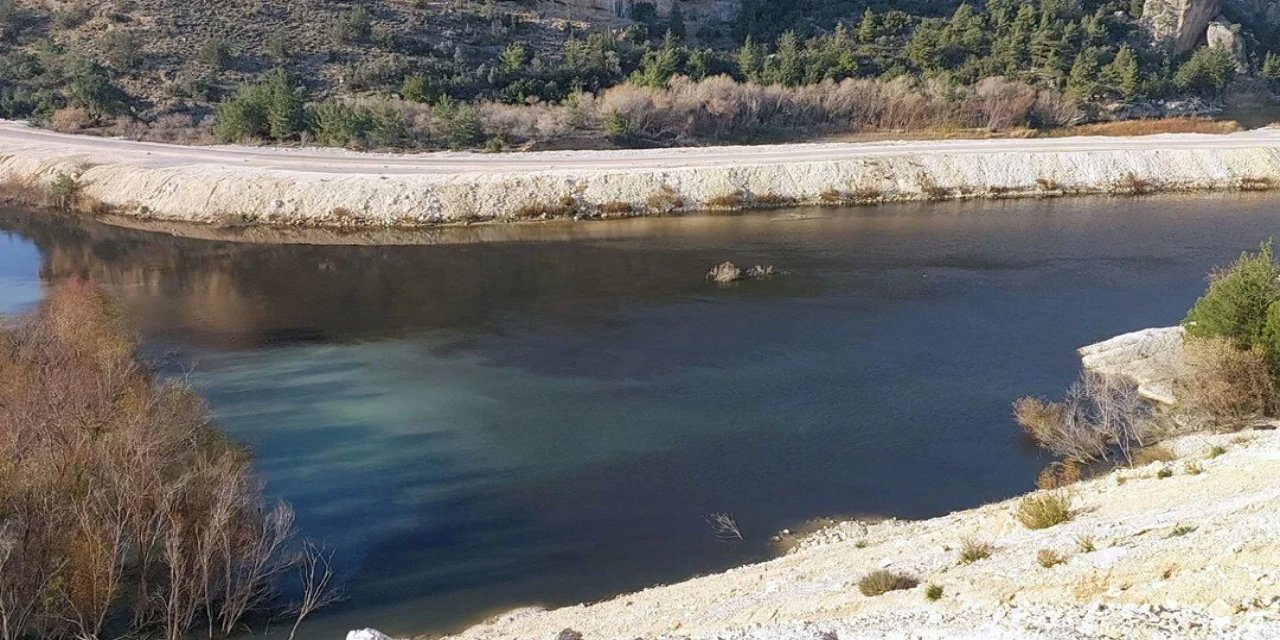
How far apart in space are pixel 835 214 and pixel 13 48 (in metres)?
73.8

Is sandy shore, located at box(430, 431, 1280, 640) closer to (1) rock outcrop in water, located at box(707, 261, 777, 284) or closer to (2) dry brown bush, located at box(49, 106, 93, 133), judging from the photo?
(1) rock outcrop in water, located at box(707, 261, 777, 284)

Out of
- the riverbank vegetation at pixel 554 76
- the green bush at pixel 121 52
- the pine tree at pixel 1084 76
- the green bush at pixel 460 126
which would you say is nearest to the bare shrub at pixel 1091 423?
the riverbank vegetation at pixel 554 76

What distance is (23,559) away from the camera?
17062 mm

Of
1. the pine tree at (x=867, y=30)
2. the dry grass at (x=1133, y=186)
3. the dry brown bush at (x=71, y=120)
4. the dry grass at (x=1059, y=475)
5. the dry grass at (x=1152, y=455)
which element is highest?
the pine tree at (x=867, y=30)

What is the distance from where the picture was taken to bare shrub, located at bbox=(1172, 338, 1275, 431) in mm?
25984

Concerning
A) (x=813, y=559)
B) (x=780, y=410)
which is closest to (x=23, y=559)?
(x=813, y=559)

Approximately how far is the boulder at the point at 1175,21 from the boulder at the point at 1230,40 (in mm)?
1607

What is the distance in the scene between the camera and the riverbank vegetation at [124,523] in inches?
677

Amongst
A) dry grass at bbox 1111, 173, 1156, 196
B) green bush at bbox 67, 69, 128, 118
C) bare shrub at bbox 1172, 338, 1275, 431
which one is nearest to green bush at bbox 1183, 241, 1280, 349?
bare shrub at bbox 1172, 338, 1275, 431

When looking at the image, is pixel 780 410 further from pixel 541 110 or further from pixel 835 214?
pixel 541 110

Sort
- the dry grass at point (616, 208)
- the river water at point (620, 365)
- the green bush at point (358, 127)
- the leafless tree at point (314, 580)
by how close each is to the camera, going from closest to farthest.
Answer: the leafless tree at point (314, 580)
the river water at point (620, 365)
the dry grass at point (616, 208)
the green bush at point (358, 127)

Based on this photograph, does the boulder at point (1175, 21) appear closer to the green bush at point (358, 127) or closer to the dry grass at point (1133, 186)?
the dry grass at point (1133, 186)

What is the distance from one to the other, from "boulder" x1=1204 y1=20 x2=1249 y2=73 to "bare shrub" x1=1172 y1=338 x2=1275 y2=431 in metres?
86.0

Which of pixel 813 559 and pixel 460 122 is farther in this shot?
pixel 460 122
